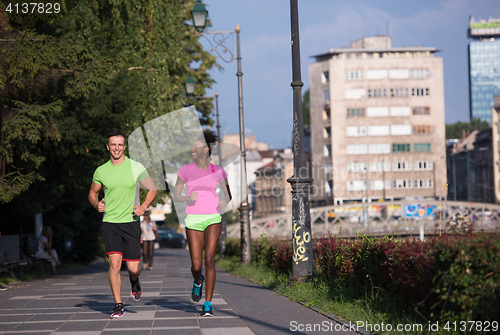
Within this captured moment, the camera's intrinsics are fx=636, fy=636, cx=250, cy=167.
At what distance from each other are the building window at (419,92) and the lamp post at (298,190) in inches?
3950

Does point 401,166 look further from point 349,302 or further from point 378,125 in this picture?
point 349,302

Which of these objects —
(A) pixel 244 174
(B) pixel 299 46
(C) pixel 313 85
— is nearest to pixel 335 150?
(C) pixel 313 85

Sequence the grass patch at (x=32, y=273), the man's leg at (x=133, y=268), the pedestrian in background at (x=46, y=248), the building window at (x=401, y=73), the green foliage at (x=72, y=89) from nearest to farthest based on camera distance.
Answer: the man's leg at (x=133, y=268), the green foliage at (x=72, y=89), the grass patch at (x=32, y=273), the pedestrian in background at (x=46, y=248), the building window at (x=401, y=73)

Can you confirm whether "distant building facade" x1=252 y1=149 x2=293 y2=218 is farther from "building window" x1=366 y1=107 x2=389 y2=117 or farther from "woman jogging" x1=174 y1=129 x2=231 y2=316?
"woman jogging" x1=174 y1=129 x2=231 y2=316

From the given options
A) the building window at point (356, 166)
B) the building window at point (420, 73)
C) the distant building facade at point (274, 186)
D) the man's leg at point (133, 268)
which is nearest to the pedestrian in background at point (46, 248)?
the man's leg at point (133, 268)

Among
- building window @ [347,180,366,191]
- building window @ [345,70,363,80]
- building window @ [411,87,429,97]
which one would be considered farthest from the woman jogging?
building window @ [411,87,429,97]

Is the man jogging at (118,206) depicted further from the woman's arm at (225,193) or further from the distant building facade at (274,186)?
the distant building facade at (274,186)

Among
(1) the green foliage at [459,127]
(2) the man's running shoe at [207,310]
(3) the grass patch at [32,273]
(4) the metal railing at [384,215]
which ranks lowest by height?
(4) the metal railing at [384,215]

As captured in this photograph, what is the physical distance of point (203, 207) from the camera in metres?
7.47

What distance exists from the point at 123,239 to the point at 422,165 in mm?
103167

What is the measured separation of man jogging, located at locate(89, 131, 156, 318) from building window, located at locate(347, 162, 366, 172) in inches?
3905

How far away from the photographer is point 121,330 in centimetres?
665

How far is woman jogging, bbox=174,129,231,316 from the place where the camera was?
7.48 metres

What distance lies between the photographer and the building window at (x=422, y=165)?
10581 centimetres
